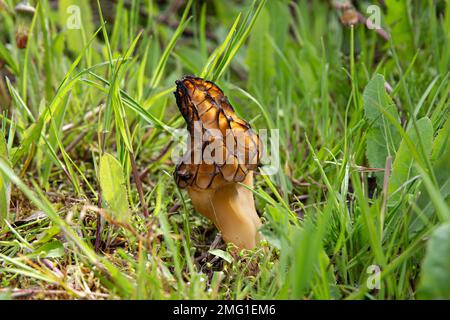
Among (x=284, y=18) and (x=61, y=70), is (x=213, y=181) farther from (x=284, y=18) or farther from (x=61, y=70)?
(x=284, y=18)

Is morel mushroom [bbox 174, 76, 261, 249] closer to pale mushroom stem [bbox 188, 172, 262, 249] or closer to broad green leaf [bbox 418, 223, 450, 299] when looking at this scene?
pale mushroom stem [bbox 188, 172, 262, 249]

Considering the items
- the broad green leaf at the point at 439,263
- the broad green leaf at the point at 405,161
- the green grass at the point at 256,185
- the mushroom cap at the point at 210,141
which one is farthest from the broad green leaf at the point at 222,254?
the broad green leaf at the point at 439,263

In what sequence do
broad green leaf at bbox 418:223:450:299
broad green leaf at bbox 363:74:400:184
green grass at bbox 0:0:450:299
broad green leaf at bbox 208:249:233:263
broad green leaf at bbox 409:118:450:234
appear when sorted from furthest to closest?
broad green leaf at bbox 363:74:400:184 → broad green leaf at bbox 208:249:233:263 → broad green leaf at bbox 409:118:450:234 → green grass at bbox 0:0:450:299 → broad green leaf at bbox 418:223:450:299

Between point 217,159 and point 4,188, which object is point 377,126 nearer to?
point 217,159

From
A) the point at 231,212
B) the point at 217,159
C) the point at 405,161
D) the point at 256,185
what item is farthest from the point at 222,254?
the point at 405,161

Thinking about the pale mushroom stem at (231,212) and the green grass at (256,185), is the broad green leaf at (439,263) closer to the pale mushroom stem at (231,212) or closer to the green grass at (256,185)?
the green grass at (256,185)

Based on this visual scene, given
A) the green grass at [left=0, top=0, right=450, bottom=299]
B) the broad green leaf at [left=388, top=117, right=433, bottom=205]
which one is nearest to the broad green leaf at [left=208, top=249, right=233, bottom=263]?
the green grass at [left=0, top=0, right=450, bottom=299]

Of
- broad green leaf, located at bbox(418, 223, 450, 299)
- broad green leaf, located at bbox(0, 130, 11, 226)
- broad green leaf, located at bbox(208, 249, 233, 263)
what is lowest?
broad green leaf, located at bbox(208, 249, 233, 263)
